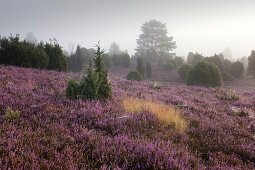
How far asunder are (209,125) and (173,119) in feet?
3.58

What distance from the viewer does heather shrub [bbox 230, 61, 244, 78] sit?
99.6 feet

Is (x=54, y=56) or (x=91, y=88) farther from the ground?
(x=54, y=56)

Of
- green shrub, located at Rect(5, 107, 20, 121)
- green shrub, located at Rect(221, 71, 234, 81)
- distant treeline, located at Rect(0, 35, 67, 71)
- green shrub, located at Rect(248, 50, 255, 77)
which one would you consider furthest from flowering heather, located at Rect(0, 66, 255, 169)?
green shrub, located at Rect(248, 50, 255, 77)

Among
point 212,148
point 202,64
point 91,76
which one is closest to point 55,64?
point 91,76

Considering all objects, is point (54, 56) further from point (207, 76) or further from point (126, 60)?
point (126, 60)

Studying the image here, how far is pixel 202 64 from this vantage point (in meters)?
18.3

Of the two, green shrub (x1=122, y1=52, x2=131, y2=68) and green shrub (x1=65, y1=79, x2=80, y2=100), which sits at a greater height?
green shrub (x1=122, y1=52, x2=131, y2=68)

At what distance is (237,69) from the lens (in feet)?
100.0

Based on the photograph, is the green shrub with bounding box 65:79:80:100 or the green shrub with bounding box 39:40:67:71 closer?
the green shrub with bounding box 65:79:80:100

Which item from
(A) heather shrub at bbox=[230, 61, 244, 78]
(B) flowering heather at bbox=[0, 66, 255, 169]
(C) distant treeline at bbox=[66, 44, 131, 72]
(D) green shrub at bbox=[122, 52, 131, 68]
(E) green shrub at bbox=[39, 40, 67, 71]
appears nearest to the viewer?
(B) flowering heather at bbox=[0, 66, 255, 169]

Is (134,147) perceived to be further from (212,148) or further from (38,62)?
(38,62)

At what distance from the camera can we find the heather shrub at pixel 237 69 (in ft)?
99.6

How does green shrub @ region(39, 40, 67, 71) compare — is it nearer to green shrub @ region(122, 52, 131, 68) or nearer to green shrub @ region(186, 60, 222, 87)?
green shrub @ region(186, 60, 222, 87)

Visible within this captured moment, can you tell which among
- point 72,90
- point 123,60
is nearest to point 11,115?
point 72,90
